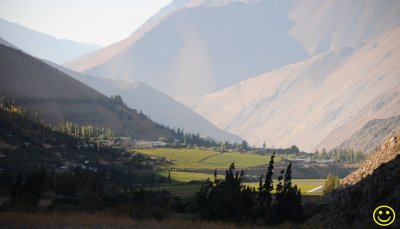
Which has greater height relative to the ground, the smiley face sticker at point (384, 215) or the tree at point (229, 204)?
the smiley face sticker at point (384, 215)

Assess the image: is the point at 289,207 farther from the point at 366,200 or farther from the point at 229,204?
the point at 366,200

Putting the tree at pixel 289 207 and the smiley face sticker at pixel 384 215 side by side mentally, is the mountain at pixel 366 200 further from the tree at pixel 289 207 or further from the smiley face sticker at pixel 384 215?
the tree at pixel 289 207

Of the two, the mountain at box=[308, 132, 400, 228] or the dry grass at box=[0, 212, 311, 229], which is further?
the mountain at box=[308, 132, 400, 228]

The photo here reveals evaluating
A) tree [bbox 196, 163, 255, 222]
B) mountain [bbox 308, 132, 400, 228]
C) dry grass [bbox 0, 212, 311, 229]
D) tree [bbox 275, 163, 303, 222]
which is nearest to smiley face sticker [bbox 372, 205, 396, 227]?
mountain [bbox 308, 132, 400, 228]

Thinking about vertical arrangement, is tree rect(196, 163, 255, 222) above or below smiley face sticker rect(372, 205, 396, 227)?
below

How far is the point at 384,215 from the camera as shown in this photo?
1766 inches

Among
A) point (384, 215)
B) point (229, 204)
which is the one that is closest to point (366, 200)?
point (384, 215)

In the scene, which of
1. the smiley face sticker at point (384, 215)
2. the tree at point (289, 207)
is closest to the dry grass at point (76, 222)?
the smiley face sticker at point (384, 215)

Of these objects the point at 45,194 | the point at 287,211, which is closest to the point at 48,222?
the point at 287,211

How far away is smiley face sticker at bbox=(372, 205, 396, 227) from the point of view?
43.5 metres

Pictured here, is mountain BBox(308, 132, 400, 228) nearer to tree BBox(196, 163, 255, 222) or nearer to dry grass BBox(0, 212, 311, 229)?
tree BBox(196, 163, 255, 222)

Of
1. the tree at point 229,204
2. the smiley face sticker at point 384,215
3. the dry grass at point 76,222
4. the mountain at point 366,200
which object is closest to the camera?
the dry grass at point 76,222

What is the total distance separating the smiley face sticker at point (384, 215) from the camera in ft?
143

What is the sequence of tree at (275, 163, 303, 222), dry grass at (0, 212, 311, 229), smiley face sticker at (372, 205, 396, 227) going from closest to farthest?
dry grass at (0, 212, 311, 229) → smiley face sticker at (372, 205, 396, 227) → tree at (275, 163, 303, 222)
